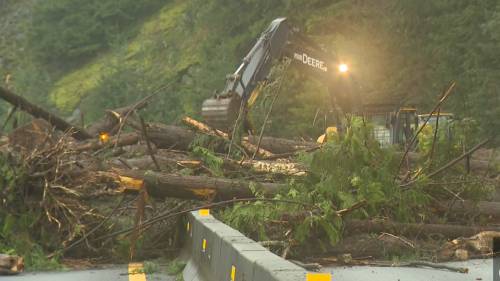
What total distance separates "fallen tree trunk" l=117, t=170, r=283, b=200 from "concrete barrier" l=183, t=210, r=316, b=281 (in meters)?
0.76

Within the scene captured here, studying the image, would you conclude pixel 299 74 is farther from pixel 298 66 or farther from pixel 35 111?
pixel 35 111

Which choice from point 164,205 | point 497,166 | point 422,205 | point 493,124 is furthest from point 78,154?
point 493,124

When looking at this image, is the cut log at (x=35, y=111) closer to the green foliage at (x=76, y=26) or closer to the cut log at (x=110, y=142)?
the cut log at (x=110, y=142)

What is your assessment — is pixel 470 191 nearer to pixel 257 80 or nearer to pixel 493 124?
pixel 257 80

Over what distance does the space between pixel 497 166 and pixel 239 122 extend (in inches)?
191

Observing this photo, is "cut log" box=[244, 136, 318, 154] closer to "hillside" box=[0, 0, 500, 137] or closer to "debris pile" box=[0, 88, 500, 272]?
"debris pile" box=[0, 88, 500, 272]

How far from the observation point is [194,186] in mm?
12805

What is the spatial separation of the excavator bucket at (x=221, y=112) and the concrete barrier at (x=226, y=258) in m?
3.52

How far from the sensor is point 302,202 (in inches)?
464

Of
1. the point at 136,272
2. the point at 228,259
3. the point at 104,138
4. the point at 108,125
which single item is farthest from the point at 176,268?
the point at 108,125

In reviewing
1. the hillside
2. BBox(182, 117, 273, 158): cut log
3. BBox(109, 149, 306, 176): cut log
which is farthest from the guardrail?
the hillside

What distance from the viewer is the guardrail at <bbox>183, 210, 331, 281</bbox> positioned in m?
6.11

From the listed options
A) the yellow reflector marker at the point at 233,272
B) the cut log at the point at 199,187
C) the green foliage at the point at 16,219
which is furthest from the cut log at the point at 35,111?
the yellow reflector marker at the point at 233,272

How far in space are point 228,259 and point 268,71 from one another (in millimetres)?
9742
